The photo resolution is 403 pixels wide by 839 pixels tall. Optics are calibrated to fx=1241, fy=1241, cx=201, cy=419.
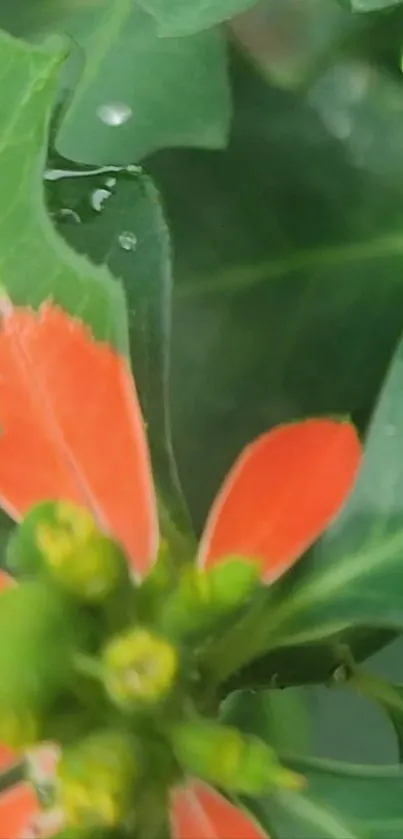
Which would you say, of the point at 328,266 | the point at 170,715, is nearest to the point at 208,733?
the point at 170,715

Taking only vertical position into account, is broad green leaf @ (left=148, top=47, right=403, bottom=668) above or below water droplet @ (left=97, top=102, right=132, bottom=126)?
below

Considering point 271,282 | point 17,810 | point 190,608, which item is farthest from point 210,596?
point 271,282

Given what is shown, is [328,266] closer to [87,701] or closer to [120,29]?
[120,29]

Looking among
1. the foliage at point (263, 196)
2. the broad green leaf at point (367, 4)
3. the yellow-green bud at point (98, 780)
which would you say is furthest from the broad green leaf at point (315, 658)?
the broad green leaf at point (367, 4)

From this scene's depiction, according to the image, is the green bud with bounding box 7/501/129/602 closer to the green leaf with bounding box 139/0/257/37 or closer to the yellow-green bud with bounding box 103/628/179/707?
the yellow-green bud with bounding box 103/628/179/707

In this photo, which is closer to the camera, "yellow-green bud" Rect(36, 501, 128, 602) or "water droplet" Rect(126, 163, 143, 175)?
"yellow-green bud" Rect(36, 501, 128, 602)

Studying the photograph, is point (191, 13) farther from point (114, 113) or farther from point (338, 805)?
point (338, 805)

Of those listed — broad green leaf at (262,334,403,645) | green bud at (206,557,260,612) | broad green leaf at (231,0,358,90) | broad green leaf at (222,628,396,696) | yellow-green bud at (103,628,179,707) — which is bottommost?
broad green leaf at (222,628,396,696)

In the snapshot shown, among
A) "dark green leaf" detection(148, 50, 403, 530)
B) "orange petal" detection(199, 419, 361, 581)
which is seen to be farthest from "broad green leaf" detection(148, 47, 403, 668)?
"orange petal" detection(199, 419, 361, 581)
